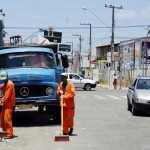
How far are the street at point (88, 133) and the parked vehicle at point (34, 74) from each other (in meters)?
0.81

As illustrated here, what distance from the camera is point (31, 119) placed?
1692 centimetres

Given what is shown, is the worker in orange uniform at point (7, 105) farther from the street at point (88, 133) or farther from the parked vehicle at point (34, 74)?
the parked vehicle at point (34, 74)

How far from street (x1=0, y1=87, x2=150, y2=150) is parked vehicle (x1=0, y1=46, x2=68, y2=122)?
0.81m

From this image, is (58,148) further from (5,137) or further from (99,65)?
(99,65)

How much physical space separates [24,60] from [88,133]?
12.5ft

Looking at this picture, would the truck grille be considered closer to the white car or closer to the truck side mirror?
the truck side mirror

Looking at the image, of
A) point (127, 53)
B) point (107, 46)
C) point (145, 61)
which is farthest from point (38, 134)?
point (107, 46)

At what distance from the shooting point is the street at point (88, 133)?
10.9m

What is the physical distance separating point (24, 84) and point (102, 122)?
3.31 metres

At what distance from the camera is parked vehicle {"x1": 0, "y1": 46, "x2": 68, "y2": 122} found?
562 inches

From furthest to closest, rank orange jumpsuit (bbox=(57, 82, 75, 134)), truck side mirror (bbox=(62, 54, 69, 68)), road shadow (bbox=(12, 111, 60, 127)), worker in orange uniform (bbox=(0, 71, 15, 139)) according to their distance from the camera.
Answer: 1. truck side mirror (bbox=(62, 54, 69, 68))
2. road shadow (bbox=(12, 111, 60, 127))
3. orange jumpsuit (bbox=(57, 82, 75, 134))
4. worker in orange uniform (bbox=(0, 71, 15, 139))

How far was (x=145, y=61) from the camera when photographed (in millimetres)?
60594

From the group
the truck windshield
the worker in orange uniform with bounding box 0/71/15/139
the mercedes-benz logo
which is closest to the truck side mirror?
the truck windshield

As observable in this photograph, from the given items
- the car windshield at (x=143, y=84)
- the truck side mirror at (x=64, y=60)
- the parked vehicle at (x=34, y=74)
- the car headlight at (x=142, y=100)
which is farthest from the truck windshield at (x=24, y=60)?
the car windshield at (x=143, y=84)
